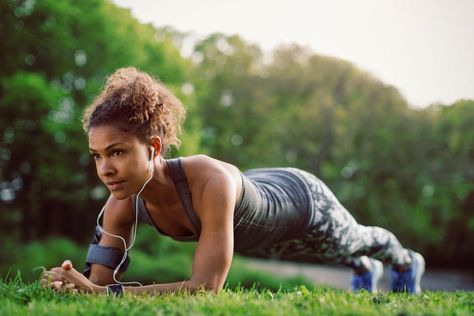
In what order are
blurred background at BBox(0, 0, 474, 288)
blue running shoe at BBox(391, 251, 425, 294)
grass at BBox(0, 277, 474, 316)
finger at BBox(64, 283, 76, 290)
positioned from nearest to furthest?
grass at BBox(0, 277, 474, 316) < finger at BBox(64, 283, 76, 290) < blue running shoe at BBox(391, 251, 425, 294) < blurred background at BBox(0, 0, 474, 288)

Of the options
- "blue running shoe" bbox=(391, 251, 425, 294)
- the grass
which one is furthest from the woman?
"blue running shoe" bbox=(391, 251, 425, 294)

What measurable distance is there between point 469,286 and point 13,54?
17.2 metres

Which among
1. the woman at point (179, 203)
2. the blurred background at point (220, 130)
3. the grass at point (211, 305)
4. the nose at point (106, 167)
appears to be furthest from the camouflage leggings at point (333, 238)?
the blurred background at point (220, 130)

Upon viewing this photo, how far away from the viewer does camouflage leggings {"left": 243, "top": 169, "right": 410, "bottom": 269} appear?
16.1ft

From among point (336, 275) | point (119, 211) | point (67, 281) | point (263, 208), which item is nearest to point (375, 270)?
point (263, 208)

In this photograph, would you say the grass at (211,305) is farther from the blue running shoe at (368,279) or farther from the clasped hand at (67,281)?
the blue running shoe at (368,279)

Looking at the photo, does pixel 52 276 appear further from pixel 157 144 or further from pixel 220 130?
pixel 220 130

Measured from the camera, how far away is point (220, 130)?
28.1 metres

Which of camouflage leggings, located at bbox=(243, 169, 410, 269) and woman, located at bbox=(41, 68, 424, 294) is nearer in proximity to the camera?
woman, located at bbox=(41, 68, 424, 294)

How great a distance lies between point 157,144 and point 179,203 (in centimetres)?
47

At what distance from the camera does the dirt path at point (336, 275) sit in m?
21.7

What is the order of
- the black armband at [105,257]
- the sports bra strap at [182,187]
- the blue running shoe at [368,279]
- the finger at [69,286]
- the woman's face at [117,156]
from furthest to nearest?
the blue running shoe at [368,279]
the black armband at [105,257]
the sports bra strap at [182,187]
the woman's face at [117,156]
the finger at [69,286]

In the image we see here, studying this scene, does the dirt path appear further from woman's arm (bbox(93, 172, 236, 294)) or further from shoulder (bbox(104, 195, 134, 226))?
woman's arm (bbox(93, 172, 236, 294))

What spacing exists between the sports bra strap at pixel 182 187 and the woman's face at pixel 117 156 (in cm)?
24
